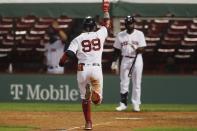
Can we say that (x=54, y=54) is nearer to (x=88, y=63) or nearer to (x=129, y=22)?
(x=129, y=22)

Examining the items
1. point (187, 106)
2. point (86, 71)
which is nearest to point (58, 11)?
point (187, 106)

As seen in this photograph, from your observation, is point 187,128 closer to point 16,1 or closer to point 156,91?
point 156,91

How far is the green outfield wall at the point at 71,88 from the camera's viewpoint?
2164 centimetres

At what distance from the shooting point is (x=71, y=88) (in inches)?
851

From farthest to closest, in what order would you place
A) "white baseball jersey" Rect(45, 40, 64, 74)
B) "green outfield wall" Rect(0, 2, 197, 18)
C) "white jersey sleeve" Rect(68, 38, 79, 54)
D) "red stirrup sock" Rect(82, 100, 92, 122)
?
1. "white baseball jersey" Rect(45, 40, 64, 74)
2. "green outfield wall" Rect(0, 2, 197, 18)
3. "white jersey sleeve" Rect(68, 38, 79, 54)
4. "red stirrup sock" Rect(82, 100, 92, 122)

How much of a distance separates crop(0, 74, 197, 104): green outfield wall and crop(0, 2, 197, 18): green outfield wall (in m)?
A: 1.86

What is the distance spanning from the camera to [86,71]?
14312mm

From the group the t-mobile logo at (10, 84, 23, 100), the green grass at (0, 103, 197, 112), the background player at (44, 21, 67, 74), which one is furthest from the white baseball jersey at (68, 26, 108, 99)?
the background player at (44, 21, 67, 74)

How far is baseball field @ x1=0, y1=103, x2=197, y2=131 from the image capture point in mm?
14453

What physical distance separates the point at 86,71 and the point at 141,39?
4.38m

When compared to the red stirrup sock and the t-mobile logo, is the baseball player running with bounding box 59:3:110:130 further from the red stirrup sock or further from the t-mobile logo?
the t-mobile logo

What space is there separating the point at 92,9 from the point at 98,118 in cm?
543

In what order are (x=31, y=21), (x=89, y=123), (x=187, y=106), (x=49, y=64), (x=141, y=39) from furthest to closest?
(x=31, y=21)
(x=49, y=64)
(x=187, y=106)
(x=141, y=39)
(x=89, y=123)

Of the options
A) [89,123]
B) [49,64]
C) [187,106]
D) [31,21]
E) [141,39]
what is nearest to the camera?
[89,123]
